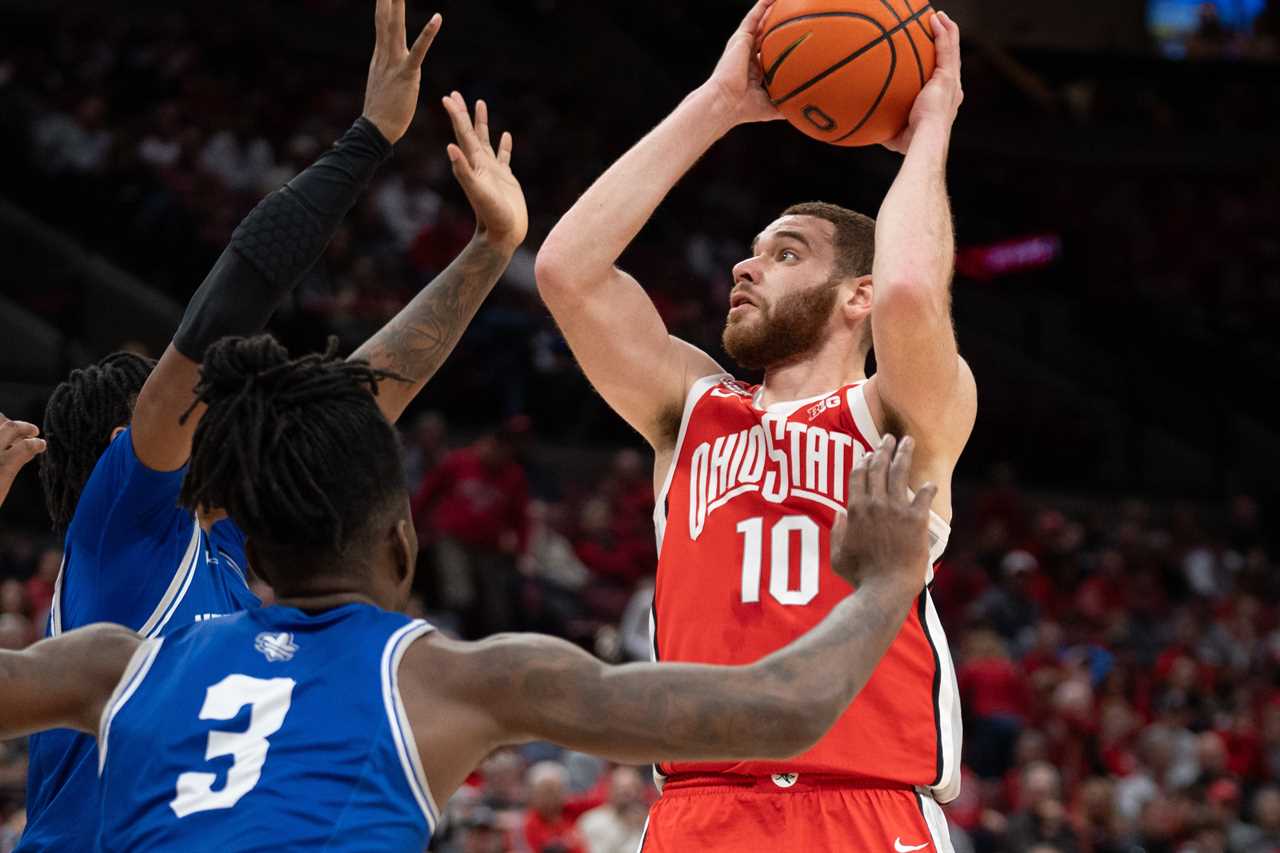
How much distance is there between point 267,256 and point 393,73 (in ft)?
2.46

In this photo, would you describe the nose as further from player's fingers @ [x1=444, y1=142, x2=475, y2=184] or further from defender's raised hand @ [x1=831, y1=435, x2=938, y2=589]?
defender's raised hand @ [x1=831, y1=435, x2=938, y2=589]

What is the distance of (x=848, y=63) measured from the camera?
420 centimetres

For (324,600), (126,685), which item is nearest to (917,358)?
(324,600)

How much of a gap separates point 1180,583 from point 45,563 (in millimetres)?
11284

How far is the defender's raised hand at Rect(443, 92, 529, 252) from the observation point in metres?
4.01

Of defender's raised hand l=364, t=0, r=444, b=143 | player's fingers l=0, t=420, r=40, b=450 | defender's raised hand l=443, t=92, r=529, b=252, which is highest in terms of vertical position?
defender's raised hand l=364, t=0, r=444, b=143

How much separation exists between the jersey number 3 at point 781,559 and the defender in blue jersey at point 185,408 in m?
0.84

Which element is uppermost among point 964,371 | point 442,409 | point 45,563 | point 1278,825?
point 964,371

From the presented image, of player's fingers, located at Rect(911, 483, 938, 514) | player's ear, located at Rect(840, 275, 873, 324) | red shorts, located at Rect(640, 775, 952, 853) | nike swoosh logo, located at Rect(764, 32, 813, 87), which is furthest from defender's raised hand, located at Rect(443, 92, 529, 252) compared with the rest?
player's fingers, located at Rect(911, 483, 938, 514)

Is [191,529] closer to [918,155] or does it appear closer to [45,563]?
[918,155]

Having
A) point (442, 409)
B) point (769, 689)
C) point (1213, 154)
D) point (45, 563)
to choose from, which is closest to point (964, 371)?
point (769, 689)

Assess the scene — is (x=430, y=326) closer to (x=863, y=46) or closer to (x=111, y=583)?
(x=111, y=583)

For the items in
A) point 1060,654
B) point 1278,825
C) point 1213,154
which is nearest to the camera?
point 1278,825

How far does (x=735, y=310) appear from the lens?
4.36 metres
